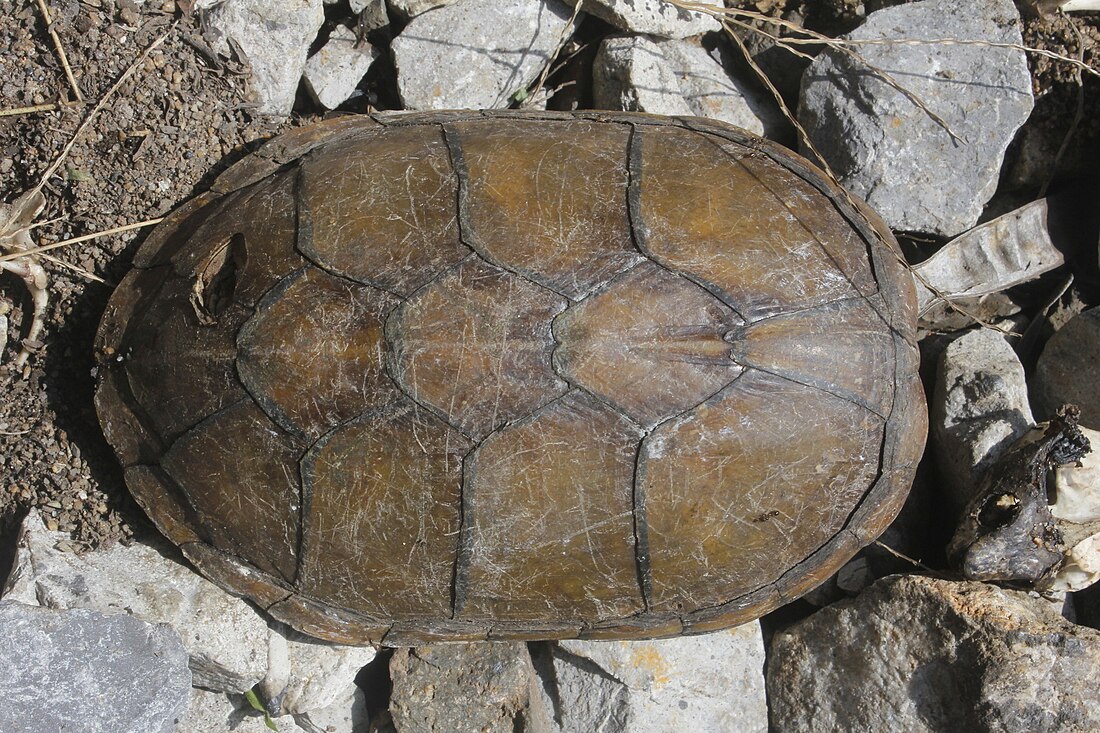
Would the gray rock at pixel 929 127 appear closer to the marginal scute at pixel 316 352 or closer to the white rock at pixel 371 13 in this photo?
the white rock at pixel 371 13

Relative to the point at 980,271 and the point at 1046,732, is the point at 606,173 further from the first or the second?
the point at 1046,732

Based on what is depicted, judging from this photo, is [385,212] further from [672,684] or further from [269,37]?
[672,684]

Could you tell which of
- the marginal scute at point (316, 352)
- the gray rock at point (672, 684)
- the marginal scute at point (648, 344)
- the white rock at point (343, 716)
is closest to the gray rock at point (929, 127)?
the marginal scute at point (648, 344)

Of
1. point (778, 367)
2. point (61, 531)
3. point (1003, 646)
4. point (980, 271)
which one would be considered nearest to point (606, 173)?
point (778, 367)

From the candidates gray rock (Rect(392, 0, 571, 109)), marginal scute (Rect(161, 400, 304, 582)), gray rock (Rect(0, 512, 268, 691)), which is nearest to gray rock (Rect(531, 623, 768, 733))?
gray rock (Rect(0, 512, 268, 691))

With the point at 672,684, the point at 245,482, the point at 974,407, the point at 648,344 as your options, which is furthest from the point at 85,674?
the point at 974,407

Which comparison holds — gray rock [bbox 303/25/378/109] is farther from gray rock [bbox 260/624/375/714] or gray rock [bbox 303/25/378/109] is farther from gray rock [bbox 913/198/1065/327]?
gray rock [bbox 913/198/1065/327]
